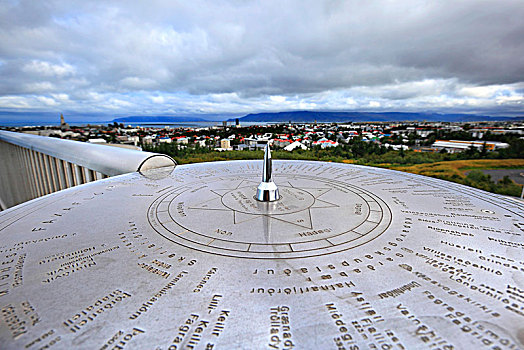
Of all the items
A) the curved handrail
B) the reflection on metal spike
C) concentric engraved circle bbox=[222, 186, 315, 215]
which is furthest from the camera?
the curved handrail

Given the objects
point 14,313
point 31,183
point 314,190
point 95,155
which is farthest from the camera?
point 31,183

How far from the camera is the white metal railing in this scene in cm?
707

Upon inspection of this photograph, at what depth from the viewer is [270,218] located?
3.70 meters

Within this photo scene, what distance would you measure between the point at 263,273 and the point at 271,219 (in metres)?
1.32

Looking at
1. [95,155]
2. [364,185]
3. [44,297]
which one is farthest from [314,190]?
[95,155]

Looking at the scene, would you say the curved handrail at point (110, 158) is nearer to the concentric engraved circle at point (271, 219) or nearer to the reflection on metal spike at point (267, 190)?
the concentric engraved circle at point (271, 219)

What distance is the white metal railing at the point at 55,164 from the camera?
7.07 metres

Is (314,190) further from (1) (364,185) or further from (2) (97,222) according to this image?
(2) (97,222)

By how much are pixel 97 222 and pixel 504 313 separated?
4.27 metres

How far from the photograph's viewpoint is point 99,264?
8.16 feet

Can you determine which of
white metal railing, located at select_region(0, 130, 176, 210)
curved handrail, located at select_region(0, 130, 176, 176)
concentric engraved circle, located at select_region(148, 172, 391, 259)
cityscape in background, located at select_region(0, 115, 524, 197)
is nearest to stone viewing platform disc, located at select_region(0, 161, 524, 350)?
concentric engraved circle, located at select_region(148, 172, 391, 259)

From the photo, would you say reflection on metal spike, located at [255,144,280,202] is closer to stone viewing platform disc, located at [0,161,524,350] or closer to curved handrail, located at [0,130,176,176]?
stone viewing platform disc, located at [0,161,524,350]

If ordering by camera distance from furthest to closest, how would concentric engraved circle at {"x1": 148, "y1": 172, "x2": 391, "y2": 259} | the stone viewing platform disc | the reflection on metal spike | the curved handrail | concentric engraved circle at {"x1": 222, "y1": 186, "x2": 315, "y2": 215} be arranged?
the curved handrail → the reflection on metal spike → concentric engraved circle at {"x1": 222, "y1": 186, "x2": 315, "y2": 215} → concentric engraved circle at {"x1": 148, "y1": 172, "x2": 391, "y2": 259} → the stone viewing platform disc

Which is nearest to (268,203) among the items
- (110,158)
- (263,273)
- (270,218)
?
(270,218)
